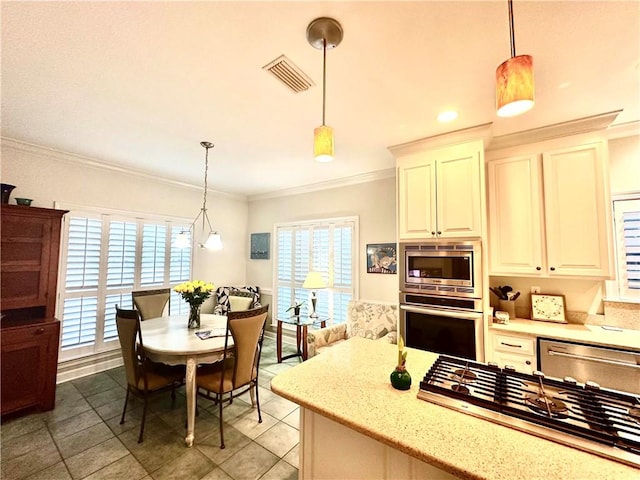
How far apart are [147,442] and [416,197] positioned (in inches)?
127

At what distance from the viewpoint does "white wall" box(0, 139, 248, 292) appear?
9.97 ft

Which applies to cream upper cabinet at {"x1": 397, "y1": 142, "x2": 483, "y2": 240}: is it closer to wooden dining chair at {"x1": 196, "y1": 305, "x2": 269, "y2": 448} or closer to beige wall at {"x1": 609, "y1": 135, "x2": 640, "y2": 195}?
beige wall at {"x1": 609, "y1": 135, "x2": 640, "y2": 195}

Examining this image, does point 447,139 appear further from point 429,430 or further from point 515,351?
point 429,430

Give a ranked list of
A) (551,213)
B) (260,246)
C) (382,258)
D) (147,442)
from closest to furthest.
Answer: (147,442) < (551,213) < (382,258) < (260,246)

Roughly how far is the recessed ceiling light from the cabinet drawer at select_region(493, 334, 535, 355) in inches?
78.0

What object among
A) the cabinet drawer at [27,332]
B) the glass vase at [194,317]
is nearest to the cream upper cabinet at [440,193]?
the glass vase at [194,317]

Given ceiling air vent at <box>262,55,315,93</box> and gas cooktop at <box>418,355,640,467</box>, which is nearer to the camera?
gas cooktop at <box>418,355,640,467</box>

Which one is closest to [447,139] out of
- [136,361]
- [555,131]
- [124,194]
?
[555,131]

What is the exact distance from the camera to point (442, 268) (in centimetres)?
258

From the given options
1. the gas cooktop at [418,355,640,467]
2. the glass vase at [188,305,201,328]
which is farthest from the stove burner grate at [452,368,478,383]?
the glass vase at [188,305,201,328]

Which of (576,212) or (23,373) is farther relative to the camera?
(23,373)

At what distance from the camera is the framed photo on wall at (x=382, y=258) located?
12.1ft

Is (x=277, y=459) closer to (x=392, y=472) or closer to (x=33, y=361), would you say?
(x=392, y=472)

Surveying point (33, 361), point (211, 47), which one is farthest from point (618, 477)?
point (33, 361)
